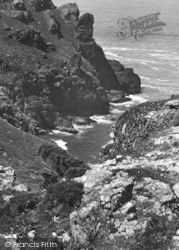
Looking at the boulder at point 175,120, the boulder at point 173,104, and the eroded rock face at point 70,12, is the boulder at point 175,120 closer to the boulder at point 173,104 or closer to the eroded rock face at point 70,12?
the boulder at point 173,104

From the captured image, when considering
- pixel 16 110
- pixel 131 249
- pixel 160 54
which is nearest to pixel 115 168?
pixel 131 249

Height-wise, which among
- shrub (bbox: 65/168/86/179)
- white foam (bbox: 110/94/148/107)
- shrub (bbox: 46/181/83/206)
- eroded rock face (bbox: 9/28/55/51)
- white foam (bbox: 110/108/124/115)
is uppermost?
shrub (bbox: 46/181/83/206)

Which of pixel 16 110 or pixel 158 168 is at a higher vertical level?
pixel 158 168

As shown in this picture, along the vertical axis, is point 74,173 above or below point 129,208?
below

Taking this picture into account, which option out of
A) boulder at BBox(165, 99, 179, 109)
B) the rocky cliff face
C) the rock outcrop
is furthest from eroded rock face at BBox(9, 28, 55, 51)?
the rocky cliff face

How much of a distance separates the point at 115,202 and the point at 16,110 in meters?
76.4

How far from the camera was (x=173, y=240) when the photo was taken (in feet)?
88.9

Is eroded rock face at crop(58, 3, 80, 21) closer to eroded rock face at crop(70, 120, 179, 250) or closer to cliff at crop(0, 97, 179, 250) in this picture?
cliff at crop(0, 97, 179, 250)

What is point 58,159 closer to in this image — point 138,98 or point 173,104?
point 173,104

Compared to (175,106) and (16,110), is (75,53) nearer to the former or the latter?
(16,110)

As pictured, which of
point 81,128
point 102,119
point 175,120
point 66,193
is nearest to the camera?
point 66,193

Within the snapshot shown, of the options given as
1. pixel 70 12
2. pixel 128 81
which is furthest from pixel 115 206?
pixel 70 12

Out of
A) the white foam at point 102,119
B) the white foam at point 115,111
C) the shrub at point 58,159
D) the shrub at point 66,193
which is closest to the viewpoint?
the shrub at point 66,193

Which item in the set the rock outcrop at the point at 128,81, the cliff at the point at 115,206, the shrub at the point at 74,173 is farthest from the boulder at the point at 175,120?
the rock outcrop at the point at 128,81
